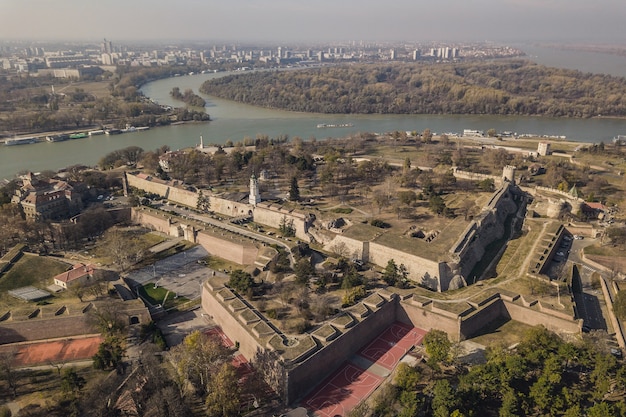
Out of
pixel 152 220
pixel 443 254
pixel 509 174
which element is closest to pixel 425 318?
pixel 443 254

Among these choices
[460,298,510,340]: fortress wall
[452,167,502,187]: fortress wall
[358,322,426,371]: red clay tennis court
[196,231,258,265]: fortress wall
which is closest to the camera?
[358,322,426,371]: red clay tennis court

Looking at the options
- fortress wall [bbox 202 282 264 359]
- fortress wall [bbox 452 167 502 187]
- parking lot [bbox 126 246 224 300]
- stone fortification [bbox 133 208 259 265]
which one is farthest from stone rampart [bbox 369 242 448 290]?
fortress wall [bbox 452 167 502 187]

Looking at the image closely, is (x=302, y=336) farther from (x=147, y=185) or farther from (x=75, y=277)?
(x=147, y=185)

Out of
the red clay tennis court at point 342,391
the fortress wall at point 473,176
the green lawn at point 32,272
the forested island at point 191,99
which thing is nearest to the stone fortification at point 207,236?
the green lawn at point 32,272

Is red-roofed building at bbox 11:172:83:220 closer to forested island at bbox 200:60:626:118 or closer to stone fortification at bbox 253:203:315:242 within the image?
stone fortification at bbox 253:203:315:242

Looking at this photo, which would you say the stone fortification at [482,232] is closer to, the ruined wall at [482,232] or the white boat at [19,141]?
the ruined wall at [482,232]

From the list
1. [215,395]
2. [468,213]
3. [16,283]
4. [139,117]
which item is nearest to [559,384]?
[215,395]
